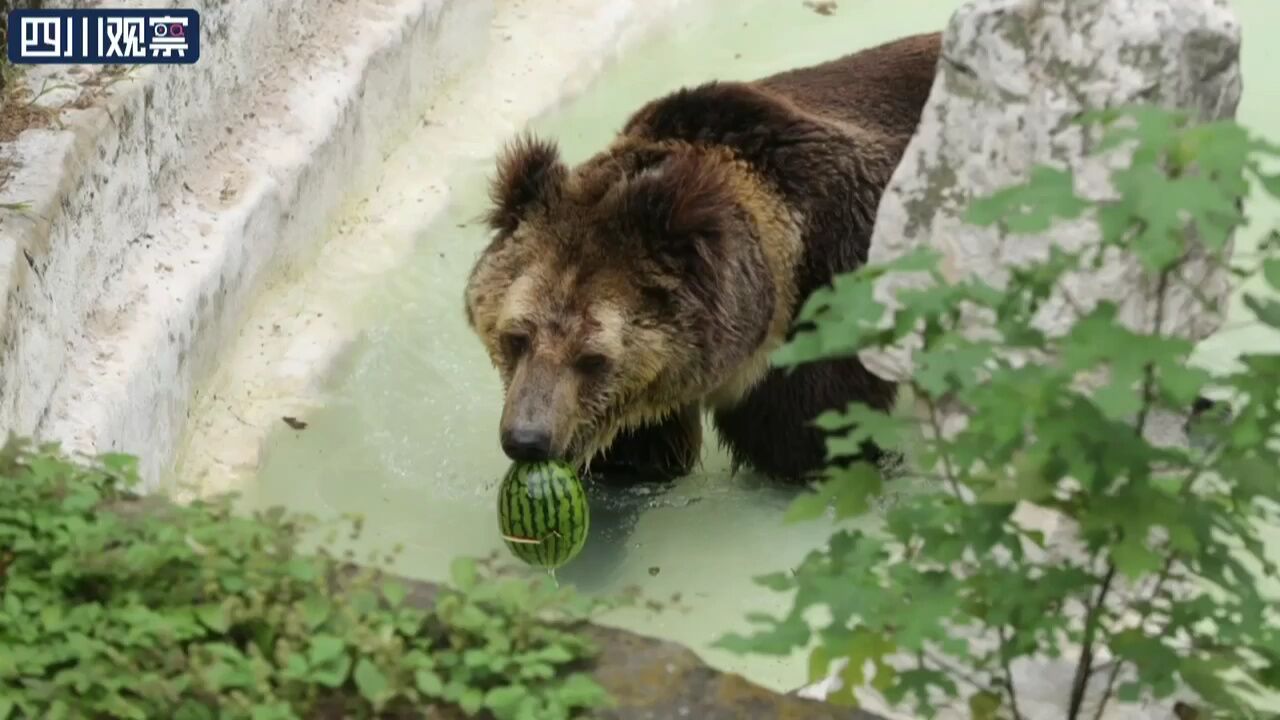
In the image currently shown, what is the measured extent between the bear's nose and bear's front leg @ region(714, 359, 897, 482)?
104cm

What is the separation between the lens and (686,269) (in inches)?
194

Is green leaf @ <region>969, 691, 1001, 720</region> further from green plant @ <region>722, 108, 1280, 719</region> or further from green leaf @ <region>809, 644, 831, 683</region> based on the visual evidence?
green leaf @ <region>809, 644, 831, 683</region>

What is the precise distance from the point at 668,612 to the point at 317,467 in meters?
1.35

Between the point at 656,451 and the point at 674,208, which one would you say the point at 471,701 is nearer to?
the point at 674,208

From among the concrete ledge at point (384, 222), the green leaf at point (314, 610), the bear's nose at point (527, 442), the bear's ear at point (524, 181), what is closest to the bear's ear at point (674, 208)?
the bear's ear at point (524, 181)

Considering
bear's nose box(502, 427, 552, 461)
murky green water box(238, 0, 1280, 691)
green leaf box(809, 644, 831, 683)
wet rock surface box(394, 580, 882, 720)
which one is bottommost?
murky green water box(238, 0, 1280, 691)

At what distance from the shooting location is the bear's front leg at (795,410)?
544 cm

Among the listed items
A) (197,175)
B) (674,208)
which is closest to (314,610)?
(674,208)

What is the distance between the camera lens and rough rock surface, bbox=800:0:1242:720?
3.68 metres

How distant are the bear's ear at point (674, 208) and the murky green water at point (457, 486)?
1034 millimetres

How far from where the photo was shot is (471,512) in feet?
17.9

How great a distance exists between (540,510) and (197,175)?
7.25ft

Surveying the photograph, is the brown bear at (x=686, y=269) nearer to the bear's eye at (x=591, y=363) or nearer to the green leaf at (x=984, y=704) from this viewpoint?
the bear's eye at (x=591, y=363)

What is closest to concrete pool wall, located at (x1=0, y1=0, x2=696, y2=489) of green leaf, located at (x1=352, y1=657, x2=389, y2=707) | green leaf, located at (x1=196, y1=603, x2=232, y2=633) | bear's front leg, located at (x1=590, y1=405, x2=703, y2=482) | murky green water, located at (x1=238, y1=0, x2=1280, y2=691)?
murky green water, located at (x1=238, y1=0, x2=1280, y2=691)
